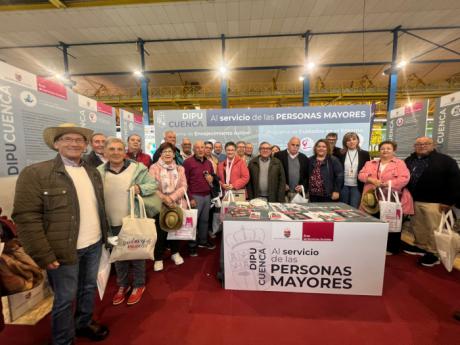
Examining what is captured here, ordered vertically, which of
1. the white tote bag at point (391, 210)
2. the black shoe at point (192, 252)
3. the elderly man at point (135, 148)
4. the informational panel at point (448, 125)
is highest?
the informational panel at point (448, 125)

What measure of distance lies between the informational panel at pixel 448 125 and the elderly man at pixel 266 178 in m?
2.66

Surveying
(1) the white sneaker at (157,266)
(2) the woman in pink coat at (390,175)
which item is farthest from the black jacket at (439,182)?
(1) the white sneaker at (157,266)

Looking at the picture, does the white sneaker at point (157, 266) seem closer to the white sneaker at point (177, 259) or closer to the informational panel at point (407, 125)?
the white sneaker at point (177, 259)

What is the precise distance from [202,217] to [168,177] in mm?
840

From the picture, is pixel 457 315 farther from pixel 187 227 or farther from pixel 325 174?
pixel 187 227

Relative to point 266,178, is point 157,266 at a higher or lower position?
lower

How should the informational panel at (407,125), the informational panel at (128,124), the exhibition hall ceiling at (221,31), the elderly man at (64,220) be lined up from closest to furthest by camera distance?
1. the elderly man at (64,220)
2. the informational panel at (407,125)
3. the informational panel at (128,124)
4. the exhibition hall ceiling at (221,31)

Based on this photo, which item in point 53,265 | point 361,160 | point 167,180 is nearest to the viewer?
point 53,265

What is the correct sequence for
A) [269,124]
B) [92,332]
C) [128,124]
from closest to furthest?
[92,332], [269,124], [128,124]

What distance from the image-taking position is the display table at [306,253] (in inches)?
72.7

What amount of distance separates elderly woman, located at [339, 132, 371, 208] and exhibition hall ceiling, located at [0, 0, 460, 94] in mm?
3928

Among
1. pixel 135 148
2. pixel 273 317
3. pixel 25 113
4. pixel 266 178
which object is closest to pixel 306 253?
pixel 273 317

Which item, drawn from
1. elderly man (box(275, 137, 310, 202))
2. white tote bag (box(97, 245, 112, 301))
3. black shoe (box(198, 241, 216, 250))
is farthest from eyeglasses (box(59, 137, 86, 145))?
elderly man (box(275, 137, 310, 202))

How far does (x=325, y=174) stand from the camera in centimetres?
279
